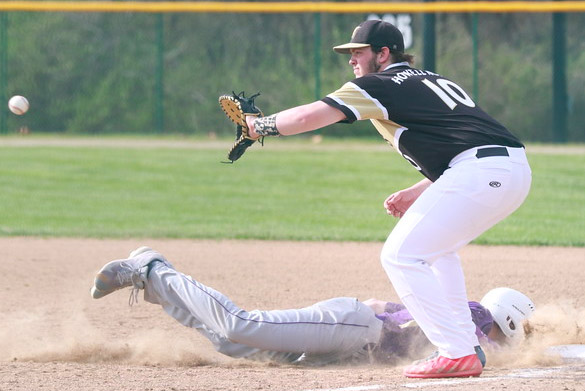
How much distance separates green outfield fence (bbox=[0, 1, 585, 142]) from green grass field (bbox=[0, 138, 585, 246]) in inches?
76.3

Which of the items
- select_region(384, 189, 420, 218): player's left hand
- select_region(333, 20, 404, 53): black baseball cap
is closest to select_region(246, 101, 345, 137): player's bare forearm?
select_region(333, 20, 404, 53): black baseball cap

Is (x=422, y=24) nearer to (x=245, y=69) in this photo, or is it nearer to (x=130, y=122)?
(x=245, y=69)

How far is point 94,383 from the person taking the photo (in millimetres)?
4305

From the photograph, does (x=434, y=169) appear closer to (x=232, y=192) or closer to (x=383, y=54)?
(x=383, y=54)

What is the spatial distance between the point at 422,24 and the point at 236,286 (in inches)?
446

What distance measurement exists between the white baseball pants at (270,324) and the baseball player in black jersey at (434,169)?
0.42 meters

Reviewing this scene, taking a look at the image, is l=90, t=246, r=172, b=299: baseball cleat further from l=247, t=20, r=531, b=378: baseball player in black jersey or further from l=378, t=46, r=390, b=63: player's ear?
l=378, t=46, r=390, b=63: player's ear

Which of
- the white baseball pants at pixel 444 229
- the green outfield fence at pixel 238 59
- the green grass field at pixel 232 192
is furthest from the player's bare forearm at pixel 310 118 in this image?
the green outfield fence at pixel 238 59

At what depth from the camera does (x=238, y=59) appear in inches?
734

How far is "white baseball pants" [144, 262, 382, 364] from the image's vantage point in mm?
4691

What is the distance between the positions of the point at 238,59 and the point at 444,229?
1467 cm

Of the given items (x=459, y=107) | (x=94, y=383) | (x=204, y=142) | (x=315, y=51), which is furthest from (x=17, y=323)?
(x=315, y=51)

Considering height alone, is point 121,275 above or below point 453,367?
above

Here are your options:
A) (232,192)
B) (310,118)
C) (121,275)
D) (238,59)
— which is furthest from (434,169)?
(238,59)
